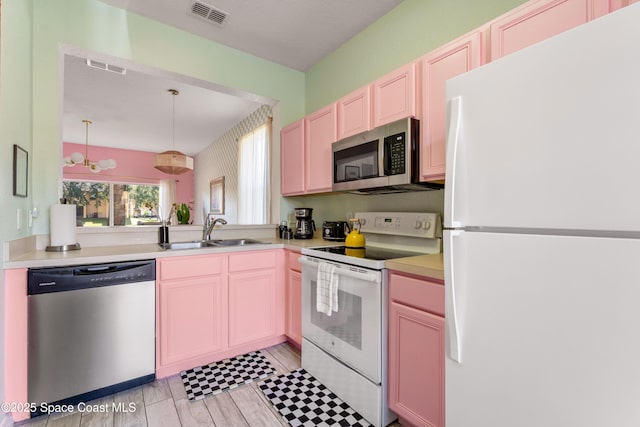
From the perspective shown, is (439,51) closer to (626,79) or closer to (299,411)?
(626,79)

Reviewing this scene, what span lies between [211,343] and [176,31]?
254 cm

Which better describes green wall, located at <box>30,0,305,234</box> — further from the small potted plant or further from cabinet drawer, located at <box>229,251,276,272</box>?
cabinet drawer, located at <box>229,251,276,272</box>

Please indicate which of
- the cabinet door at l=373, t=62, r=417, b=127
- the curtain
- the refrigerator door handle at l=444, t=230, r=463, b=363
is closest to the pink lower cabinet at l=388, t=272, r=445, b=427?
the refrigerator door handle at l=444, t=230, r=463, b=363

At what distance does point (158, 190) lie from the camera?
23.1 feet

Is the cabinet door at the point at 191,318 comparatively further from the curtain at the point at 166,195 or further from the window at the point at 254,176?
the curtain at the point at 166,195

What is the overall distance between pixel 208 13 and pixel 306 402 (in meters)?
2.83

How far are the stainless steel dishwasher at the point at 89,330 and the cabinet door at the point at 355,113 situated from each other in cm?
165

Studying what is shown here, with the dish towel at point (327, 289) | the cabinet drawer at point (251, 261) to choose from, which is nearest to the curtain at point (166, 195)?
the cabinet drawer at point (251, 261)

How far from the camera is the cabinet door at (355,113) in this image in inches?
81.2

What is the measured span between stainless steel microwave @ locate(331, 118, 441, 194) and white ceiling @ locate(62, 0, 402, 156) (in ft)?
3.57

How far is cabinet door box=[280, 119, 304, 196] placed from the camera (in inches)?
108

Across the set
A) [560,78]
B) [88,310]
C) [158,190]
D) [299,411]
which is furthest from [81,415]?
[158,190]

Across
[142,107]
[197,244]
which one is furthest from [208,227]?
[142,107]

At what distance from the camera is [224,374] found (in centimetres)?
200
